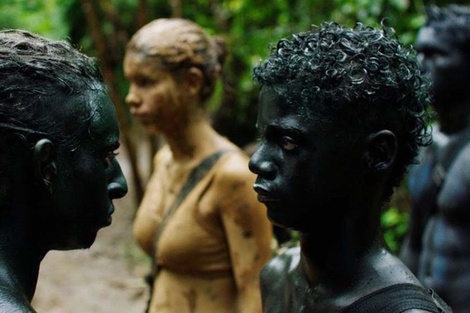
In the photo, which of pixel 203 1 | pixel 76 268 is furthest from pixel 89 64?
pixel 76 268

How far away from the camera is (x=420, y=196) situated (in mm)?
5148

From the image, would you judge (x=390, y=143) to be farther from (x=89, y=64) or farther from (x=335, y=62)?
(x=89, y=64)

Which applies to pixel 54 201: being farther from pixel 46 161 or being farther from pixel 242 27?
pixel 242 27

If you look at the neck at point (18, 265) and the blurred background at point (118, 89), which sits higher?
the neck at point (18, 265)

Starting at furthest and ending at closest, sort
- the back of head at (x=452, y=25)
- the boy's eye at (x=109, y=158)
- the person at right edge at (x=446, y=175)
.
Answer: the back of head at (x=452, y=25), the person at right edge at (x=446, y=175), the boy's eye at (x=109, y=158)

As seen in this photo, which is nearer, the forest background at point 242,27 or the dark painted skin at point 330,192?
the dark painted skin at point 330,192

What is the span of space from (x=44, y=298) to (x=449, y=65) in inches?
188

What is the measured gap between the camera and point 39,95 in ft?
6.76

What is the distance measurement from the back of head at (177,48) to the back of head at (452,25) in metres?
1.51

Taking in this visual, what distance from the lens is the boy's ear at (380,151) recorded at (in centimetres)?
235

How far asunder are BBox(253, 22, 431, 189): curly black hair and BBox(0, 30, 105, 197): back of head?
505mm

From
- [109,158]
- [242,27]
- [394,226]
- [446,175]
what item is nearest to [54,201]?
[109,158]

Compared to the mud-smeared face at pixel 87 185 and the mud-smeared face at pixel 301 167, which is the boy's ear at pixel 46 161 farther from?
the mud-smeared face at pixel 301 167

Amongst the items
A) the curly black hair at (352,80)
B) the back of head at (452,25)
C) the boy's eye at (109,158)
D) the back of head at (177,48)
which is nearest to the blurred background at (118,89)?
the back of head at (452,25)
